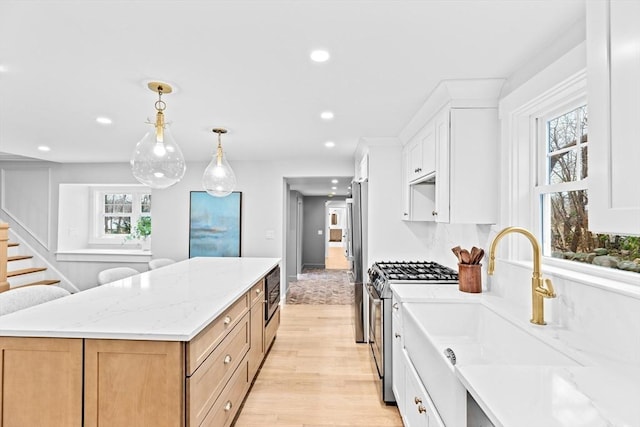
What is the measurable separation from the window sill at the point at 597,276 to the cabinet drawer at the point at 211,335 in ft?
5.62

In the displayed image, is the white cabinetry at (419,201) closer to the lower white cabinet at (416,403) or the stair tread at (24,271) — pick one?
the lower white cabinet at (416,403)

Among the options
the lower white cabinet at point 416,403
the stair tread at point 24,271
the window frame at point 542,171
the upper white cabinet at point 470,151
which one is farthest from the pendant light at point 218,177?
the stair tread at point 24,271

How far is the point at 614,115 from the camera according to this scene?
0.77 meters

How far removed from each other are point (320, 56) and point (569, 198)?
4.91ft

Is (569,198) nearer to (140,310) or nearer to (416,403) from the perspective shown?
(416,403)

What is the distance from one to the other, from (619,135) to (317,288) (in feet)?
20.3

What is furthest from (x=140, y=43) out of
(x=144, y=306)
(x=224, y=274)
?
(x=224, y=274)

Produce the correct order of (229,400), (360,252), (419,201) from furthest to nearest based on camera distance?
(360,252) → (419,201) → (229,400)

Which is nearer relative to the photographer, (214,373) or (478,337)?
(214,373)

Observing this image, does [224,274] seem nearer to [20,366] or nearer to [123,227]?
[20,366]

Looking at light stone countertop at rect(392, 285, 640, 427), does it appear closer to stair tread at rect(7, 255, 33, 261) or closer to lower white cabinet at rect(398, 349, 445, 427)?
lower white cabinet at rect(398, 349, 445, 427)

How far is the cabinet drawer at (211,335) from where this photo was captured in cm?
148

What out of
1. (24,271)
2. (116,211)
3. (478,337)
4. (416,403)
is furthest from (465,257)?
(24,271)

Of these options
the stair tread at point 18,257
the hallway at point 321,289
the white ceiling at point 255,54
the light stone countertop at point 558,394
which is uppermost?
the white ceiling at point 255,54
